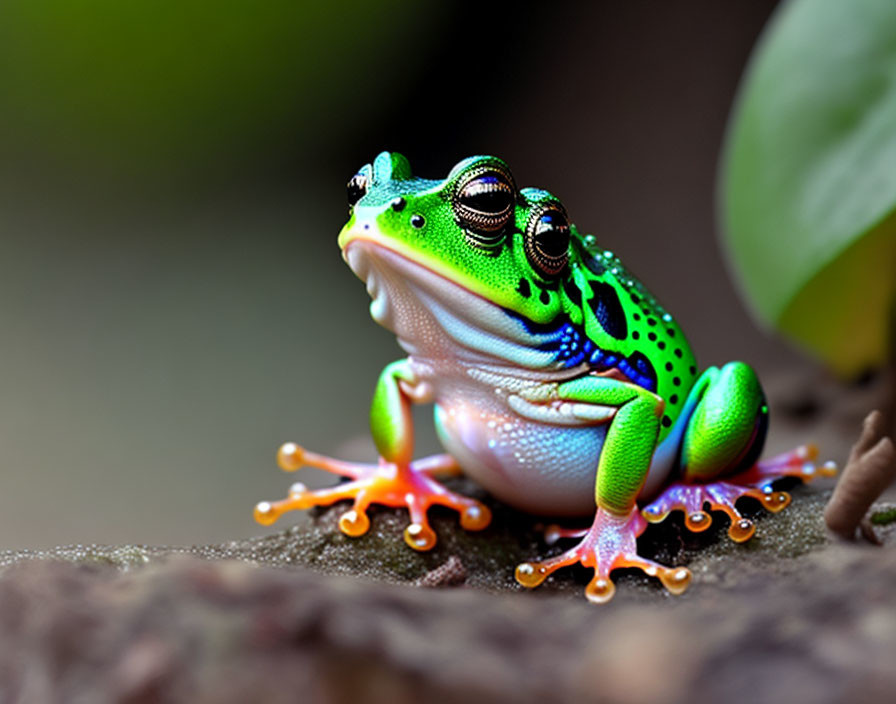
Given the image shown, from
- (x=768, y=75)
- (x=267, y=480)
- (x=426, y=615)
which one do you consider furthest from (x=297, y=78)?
(x=426, y=615)

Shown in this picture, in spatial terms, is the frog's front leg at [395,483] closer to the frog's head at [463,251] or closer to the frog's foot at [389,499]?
the frog's foot at [389,499]

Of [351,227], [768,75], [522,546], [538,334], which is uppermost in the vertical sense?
[768,75]

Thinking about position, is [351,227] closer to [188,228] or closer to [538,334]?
[538,334]

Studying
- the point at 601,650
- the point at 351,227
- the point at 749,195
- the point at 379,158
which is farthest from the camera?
the point at 749,195

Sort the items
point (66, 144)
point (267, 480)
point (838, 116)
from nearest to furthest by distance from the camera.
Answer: point (838, 116), point (267, 480), point (66, 144)

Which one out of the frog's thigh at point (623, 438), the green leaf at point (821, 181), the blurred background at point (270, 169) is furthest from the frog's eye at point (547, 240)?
the blurred background at point (270, 169)

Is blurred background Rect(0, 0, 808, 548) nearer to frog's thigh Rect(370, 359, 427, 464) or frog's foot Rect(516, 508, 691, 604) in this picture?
frog's thigh Rect(370, 359, 427, 464)

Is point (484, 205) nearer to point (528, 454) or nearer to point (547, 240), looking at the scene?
point (547, 240)
